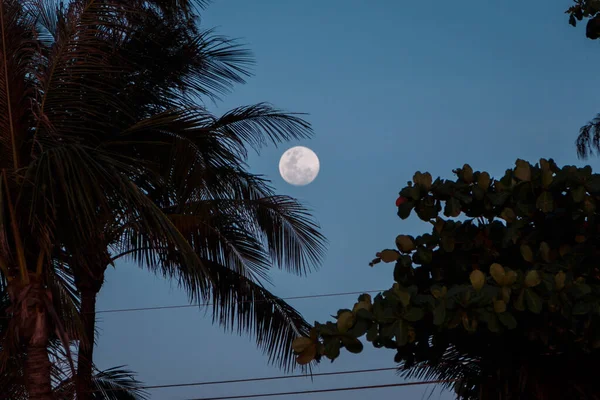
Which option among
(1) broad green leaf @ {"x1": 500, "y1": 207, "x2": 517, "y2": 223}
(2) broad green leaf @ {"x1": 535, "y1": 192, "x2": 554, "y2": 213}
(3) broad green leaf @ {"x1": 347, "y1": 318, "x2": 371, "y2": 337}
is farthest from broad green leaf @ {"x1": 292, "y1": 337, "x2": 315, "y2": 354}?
(2) broad green leaf @ {"x1": 535, "y1": 192, "x2": 554, "y2": 213}

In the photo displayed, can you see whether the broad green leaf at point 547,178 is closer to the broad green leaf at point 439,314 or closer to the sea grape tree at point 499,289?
the sea grape tree at point 499,289

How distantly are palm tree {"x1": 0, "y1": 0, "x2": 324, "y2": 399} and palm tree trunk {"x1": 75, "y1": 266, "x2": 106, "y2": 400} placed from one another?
0.07 ft

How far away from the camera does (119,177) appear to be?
22.0 ft

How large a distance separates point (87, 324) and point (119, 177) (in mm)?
3712

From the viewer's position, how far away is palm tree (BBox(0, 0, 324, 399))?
6.94 meters


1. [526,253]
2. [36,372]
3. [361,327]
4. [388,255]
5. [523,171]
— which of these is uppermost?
[523,171]

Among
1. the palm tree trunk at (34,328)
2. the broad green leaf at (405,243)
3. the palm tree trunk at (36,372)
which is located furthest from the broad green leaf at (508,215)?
the palm tree trunk at (36,372)

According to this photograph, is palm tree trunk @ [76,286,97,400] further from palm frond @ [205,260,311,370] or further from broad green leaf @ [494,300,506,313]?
broad green leaf @ [494,300,506,313]

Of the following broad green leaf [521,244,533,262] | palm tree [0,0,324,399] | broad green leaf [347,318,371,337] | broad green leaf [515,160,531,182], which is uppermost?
palm tree [0,0,324,399]

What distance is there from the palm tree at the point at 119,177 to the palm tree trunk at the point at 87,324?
2cm

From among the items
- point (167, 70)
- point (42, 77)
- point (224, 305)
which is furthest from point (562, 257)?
point (167, 70)

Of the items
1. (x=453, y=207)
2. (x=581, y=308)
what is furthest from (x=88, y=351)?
(x=581, y=308)

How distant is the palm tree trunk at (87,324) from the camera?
31.5 ft

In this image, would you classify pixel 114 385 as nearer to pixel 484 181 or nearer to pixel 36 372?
pixel 36 372
